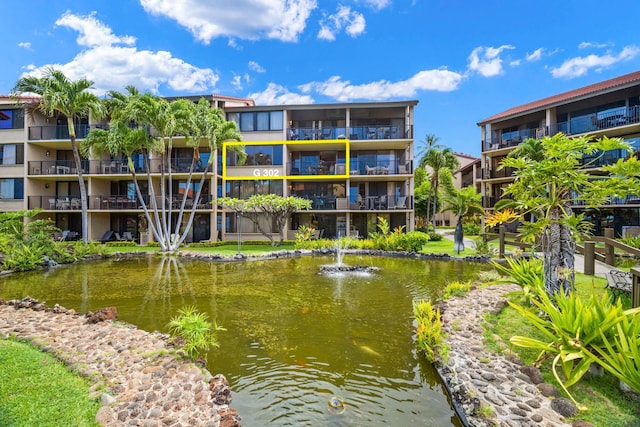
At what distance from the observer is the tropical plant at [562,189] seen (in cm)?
554

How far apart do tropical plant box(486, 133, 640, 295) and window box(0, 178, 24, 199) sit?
32.0m

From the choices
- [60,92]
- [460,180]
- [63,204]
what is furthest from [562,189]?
[460,180]

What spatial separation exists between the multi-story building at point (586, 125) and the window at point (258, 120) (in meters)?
18.2

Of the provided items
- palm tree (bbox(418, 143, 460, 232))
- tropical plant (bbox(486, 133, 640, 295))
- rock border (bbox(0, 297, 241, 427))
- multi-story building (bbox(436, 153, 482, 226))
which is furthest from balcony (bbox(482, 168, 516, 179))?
rock border (bbox(0, 297, 241, 427))

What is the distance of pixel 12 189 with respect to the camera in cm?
2500

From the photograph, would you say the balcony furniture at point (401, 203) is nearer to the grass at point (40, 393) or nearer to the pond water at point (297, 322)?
the pond water at point (297, 322)

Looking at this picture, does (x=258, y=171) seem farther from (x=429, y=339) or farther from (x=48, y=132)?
(x=429, y=339)

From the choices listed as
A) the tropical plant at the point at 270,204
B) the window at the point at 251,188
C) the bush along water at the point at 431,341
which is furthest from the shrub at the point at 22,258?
the bush along water at the point at 431,341

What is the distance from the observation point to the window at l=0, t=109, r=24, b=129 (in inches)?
988

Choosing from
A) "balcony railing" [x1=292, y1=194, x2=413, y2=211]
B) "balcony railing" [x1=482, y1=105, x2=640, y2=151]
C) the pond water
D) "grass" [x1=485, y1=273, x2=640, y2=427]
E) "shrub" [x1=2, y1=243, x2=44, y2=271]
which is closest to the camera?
"grass" [x1=485, y1=273, x2=640, y2=427]

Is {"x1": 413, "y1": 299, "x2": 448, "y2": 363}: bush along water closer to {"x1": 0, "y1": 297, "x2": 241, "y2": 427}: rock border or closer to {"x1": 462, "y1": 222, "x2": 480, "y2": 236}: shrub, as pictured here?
{"x1": 0, "y1": 297, "x2": 241, "y2": 427}: rock border

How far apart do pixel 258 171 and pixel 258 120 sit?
3939 mm

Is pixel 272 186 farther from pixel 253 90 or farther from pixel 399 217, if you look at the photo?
pixel 253 90

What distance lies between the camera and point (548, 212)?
6.20m
